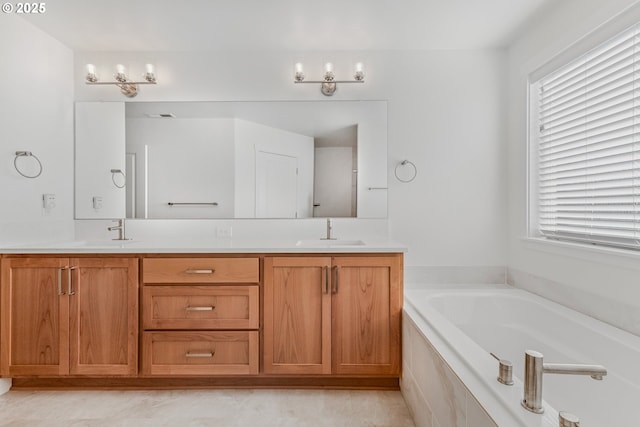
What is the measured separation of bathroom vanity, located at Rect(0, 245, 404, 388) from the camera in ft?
6.57

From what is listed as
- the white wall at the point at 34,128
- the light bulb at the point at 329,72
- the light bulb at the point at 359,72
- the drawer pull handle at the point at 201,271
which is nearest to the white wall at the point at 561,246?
the light bulb at the point at 359,72

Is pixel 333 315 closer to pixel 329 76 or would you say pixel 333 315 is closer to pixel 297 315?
pixel 297 315

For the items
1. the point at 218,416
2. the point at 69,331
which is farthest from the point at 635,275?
the point at 69,331

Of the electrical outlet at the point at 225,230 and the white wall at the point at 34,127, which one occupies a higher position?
the white wall at the point at 34,127

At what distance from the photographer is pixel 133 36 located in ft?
7.74

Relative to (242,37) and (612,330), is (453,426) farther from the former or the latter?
(242,37)

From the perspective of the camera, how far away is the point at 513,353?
78.2 inches

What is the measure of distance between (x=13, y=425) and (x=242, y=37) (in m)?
2.61

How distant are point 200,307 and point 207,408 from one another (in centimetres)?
55

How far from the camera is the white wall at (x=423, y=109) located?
2561mm

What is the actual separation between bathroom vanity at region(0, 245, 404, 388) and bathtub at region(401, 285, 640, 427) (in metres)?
0.31

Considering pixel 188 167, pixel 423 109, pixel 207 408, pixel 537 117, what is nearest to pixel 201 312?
pixel 207 408

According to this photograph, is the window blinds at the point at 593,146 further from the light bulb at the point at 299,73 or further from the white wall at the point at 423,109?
the light bulb at the point at 299,73

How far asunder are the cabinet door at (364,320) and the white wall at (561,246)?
0.94 meters
